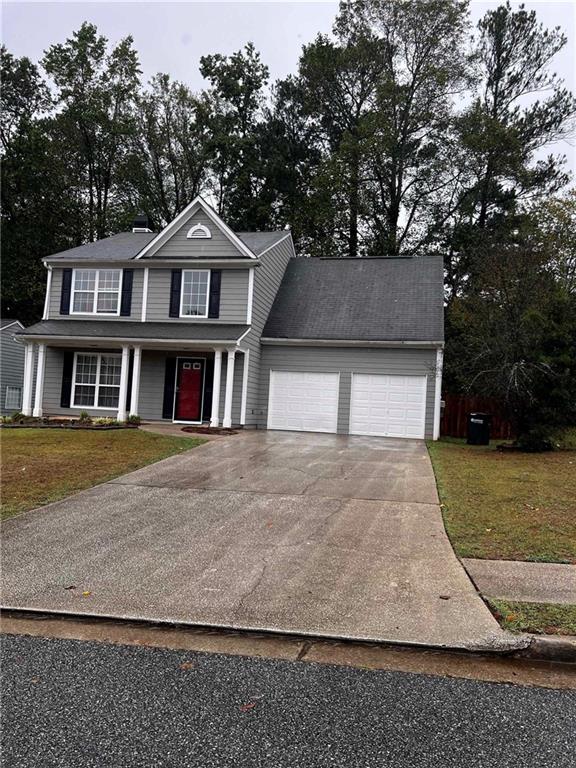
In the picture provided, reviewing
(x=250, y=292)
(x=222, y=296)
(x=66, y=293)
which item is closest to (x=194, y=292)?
(x=222, y=296)

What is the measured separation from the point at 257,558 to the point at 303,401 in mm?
12977

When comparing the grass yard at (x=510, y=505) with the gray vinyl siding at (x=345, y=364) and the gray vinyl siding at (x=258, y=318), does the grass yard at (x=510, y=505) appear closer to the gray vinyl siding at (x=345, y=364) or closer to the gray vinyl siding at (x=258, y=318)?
the gray vinyl siding at (x=345, y=364)

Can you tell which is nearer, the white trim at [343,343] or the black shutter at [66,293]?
the white trim at [343,343]

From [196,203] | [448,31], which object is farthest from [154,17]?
[448,31]

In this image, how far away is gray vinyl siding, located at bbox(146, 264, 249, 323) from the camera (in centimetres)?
1780

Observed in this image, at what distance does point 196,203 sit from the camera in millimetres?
18250

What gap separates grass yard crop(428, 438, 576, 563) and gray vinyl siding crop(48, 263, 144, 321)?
1072 centimetres

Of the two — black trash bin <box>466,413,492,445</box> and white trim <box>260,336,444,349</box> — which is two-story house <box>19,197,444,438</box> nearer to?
white trim <box>260,336,444,349</box>

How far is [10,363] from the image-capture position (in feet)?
83.6

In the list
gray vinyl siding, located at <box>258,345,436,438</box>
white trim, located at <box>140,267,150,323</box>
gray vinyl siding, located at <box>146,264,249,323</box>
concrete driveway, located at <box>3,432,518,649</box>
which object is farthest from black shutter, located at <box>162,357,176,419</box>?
concrete driveway, located at <box>3,432,518,649</box>

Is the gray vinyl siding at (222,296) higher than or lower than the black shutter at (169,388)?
higher

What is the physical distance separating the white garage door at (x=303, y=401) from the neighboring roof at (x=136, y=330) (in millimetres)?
2435

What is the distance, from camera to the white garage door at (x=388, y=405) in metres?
17.5

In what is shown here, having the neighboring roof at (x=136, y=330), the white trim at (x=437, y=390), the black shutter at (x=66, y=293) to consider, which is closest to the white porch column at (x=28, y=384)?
the neighboring roof at (x=136, y=330)
